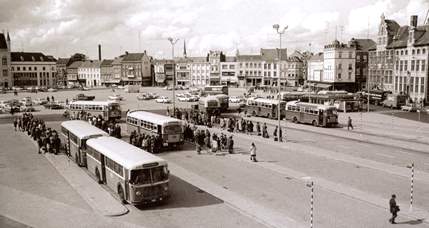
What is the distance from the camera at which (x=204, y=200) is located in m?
19.3

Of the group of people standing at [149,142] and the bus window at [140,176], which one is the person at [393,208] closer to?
Result: the bus window at [140,176]

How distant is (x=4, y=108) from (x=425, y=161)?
5863 cm

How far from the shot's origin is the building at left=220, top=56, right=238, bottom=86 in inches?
5651

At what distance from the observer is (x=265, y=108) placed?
52.5 m

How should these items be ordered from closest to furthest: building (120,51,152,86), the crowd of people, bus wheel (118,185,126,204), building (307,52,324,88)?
bus wheel (118,185,126,204) < the crowd of people < building (307,52,324,88) < building (120,51,152,86)

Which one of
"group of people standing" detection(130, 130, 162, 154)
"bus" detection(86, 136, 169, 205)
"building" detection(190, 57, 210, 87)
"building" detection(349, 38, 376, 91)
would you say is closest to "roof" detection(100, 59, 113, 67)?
"building" detection(190, 57, 210, 87)

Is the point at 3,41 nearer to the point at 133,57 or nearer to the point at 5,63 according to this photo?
the point at 5,63

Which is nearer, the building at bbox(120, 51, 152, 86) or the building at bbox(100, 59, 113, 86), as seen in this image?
the building at bbox(120, 51, 152, 86)

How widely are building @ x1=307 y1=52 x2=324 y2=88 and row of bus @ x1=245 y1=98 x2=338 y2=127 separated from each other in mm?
58633

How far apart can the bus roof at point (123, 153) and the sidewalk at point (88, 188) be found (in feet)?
5.88

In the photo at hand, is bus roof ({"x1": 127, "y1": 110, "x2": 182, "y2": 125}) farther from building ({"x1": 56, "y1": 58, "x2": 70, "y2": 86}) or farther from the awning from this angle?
building ({"x1": 56, "y1": 58, "x2": 70, "y2": 86})

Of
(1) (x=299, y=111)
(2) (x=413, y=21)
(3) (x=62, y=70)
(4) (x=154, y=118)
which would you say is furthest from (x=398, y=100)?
(3) (x=62, y=70)

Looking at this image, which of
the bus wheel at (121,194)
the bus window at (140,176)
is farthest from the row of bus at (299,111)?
the bus window at (140,176)

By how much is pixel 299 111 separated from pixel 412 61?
119 ft
